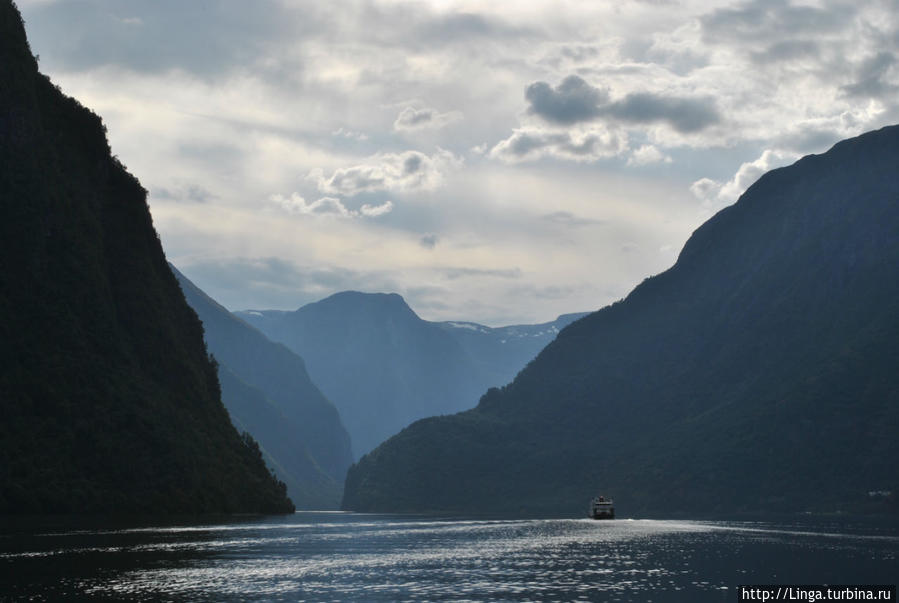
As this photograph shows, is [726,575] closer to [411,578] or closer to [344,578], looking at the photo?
[411,578]

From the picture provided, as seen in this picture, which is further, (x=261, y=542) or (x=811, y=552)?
(x=261, y=542)

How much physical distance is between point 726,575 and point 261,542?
8057 cm

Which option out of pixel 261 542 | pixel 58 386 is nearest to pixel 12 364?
pixel 58 386

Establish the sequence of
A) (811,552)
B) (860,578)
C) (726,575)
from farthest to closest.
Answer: (811,552) → (726,575) → (860,578)

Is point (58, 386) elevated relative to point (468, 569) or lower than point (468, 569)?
elevated

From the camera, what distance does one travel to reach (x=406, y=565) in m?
119

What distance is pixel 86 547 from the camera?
12025 cm

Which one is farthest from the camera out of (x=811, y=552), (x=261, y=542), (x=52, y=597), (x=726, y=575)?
(x=261, y=542)

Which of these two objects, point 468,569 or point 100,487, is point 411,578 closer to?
point 468,569

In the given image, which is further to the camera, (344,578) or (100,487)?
(100,487)

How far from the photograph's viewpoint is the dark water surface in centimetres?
8756

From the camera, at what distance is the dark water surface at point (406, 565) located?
8756 cm

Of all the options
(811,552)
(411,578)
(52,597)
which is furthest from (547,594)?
(811,552)

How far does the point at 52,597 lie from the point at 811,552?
9757 centimetres
